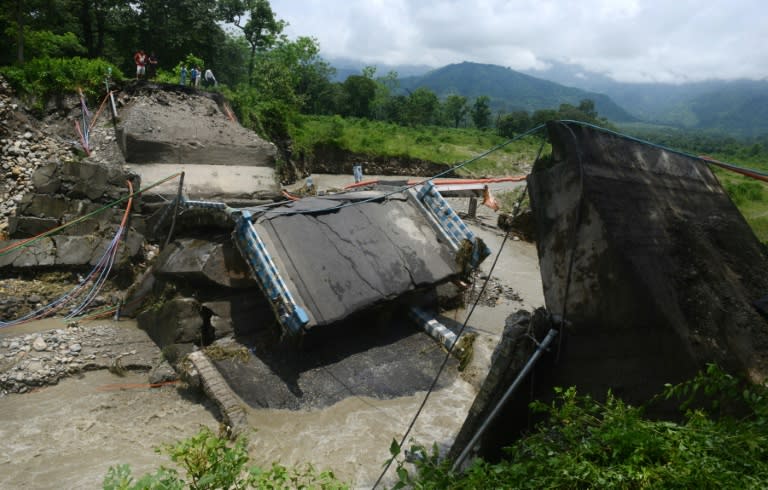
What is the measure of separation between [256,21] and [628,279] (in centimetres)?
3782

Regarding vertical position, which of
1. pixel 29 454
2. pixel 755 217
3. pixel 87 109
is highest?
pixel 87 109

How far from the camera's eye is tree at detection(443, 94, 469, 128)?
230ft

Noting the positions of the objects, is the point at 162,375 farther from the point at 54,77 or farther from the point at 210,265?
the point at 54,77

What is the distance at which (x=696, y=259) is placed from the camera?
3268 mm

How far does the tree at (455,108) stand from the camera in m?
70.2

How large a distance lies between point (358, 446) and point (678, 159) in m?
4.51

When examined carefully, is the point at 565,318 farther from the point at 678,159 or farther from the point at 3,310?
the point at 3,310

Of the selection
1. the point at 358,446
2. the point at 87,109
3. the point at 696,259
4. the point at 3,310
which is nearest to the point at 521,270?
the point at 358,446

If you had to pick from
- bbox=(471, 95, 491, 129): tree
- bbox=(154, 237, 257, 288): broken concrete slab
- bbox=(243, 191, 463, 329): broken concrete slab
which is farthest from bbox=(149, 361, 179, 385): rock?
bbox=(471, 95, 491, 129): tree

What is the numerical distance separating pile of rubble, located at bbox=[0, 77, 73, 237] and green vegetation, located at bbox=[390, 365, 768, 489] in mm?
12713

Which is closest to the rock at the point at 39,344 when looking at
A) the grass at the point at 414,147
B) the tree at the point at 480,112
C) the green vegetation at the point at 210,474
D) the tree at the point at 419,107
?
the green vegetation at the point at 210,474

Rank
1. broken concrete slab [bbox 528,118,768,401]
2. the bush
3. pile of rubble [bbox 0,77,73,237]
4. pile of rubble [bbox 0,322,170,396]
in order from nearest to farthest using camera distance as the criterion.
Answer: broken concrete slab [bbox 528,118,768,401]
pile of rubble [bbox 0,322,170,396]
pile of rubble [bbox 0,77,73,237]
the bush

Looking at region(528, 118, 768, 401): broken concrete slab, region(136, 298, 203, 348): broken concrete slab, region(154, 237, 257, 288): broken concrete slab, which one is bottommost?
region(136, 298, 203, 348): broken concrete slab

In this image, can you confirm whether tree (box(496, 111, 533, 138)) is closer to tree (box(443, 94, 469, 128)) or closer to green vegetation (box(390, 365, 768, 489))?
tree (box(443, 94, 469, 128))
